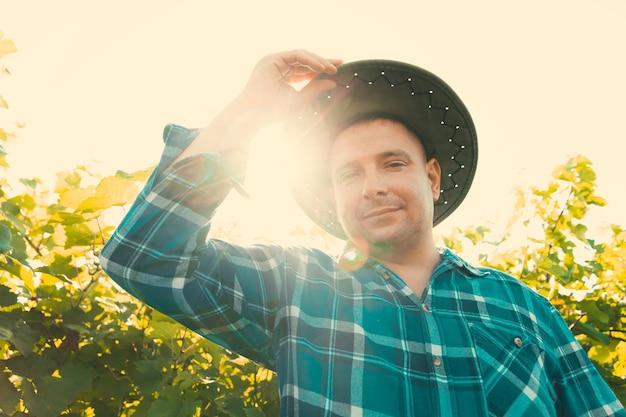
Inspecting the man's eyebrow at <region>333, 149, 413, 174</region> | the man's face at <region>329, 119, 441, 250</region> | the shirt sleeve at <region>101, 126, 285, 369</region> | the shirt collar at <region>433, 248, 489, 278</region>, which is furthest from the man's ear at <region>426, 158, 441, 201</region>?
the shirt sleeve at <region>101, 126, 285, 369</region>

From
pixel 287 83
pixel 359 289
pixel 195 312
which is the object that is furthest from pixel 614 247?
pixel 195 312

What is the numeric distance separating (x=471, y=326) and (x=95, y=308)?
1511 millimetres

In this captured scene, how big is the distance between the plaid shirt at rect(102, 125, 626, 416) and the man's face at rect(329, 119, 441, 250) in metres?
0.18

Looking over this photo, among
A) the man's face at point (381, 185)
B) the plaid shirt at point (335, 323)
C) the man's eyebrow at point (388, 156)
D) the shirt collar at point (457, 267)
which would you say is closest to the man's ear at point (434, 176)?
the man's face at point (381, 185)

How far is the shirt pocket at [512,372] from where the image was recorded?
1.34m

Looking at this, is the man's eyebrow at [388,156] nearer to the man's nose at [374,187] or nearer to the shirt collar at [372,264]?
the man's nose at [374,187]

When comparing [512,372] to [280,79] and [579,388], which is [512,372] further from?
[280,79]

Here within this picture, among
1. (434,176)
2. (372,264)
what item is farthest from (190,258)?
(434,176)

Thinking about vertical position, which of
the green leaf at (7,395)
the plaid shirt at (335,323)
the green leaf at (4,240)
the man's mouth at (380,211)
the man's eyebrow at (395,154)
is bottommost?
the green leaf at (7,395)

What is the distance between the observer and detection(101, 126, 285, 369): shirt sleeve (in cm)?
125

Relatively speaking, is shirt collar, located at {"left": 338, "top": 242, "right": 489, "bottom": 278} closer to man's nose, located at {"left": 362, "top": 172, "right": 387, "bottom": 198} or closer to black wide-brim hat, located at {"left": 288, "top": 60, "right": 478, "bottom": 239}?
man's nose, located at {"left": 362, "top": 172, "right": 387, "bottom": 198}

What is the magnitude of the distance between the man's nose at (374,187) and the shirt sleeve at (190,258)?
0.53 m

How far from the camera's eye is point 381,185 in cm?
173

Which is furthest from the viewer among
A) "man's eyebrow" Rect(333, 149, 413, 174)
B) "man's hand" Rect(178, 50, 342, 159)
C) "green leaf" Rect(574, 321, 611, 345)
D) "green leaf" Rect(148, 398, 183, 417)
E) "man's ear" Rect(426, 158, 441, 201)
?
"green leaf" Rect(574, 321, 611, 345)
